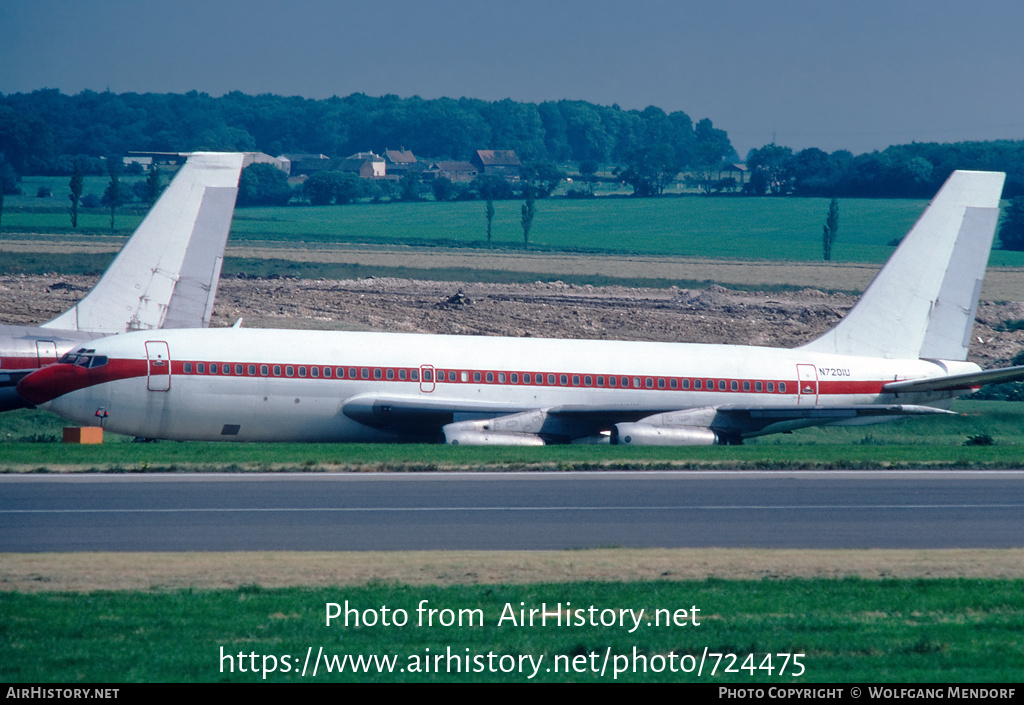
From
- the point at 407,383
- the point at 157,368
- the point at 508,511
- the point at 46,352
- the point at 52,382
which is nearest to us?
the point at 508,511

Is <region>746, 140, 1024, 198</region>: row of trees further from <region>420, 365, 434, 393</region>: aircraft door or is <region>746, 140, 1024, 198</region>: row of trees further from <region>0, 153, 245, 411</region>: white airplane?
<region>0, 153, 245, 411</region>: white airplane

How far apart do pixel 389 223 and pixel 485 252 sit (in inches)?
1390

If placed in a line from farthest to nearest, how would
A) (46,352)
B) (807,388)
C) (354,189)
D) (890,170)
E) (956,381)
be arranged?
(354,189)
(890,170)
(807,388)
(956,381)
(46,352)

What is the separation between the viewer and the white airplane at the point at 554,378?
30.6 m

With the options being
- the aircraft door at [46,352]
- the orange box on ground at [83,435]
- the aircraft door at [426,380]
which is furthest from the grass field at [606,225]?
the aircraft door at [426,380]

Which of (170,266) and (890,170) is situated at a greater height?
(890,170)

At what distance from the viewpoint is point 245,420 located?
102 feet

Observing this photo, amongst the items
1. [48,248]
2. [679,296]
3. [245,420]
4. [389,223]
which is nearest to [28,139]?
[389,223]

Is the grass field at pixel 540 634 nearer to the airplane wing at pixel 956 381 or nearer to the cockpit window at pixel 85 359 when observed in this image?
the airplane wing at pixel 956 381

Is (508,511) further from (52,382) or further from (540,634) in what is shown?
(52,382)

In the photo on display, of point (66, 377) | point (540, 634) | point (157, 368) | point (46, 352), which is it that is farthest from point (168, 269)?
point (540, 634)

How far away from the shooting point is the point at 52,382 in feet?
97.9

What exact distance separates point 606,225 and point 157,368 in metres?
124

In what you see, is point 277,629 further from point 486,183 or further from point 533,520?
point 486,183
